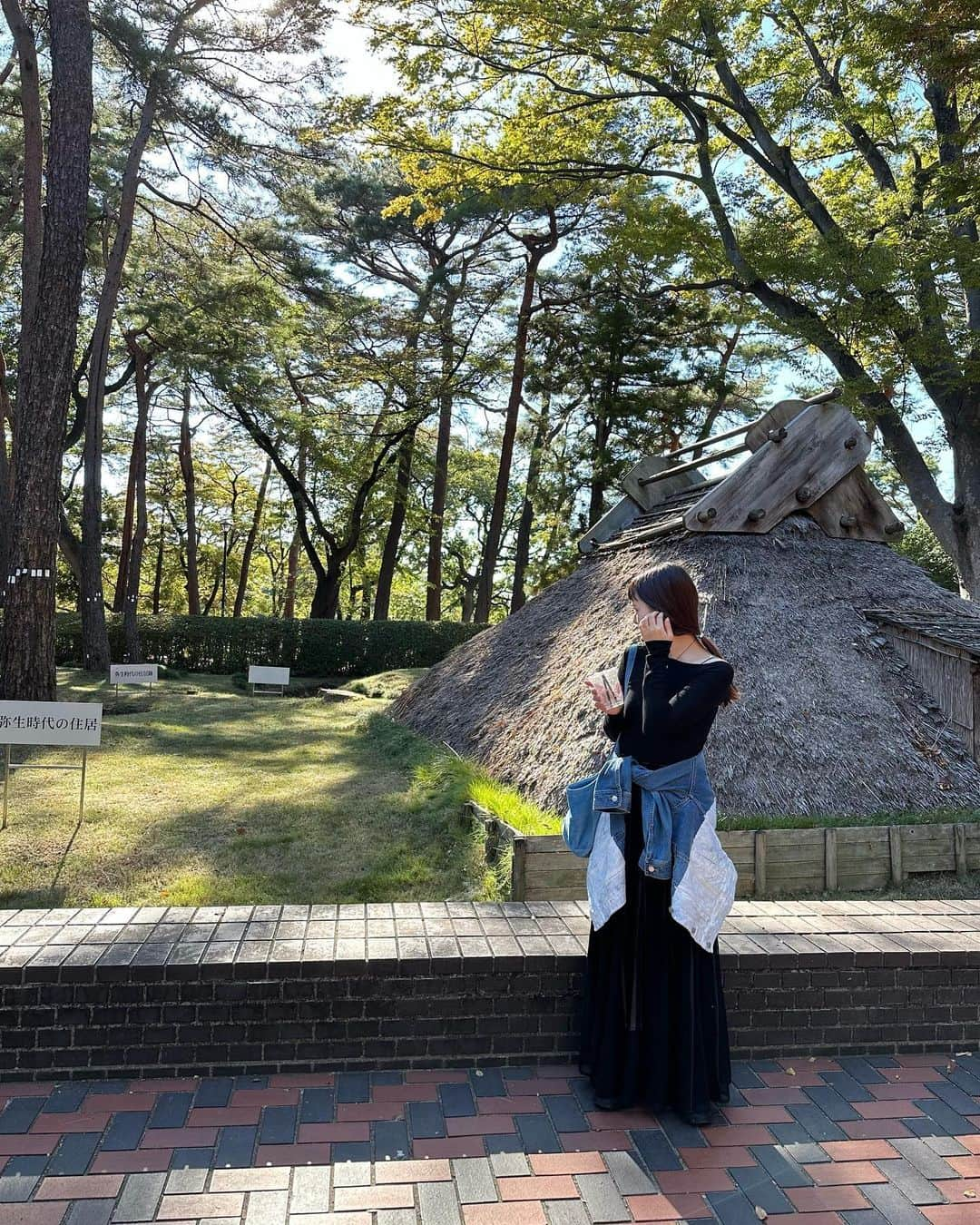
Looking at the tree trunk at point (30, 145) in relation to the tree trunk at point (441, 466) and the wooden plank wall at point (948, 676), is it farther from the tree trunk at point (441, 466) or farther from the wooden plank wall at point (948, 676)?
the tree trunk at point (441, 466)

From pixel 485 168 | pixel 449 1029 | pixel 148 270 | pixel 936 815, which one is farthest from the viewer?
pixel 148 270

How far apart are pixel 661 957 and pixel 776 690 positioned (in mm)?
4081

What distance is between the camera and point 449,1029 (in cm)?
278

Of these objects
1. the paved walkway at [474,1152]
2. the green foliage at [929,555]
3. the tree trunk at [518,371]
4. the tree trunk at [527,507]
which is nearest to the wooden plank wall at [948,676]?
the paved walkway at [474,1152]

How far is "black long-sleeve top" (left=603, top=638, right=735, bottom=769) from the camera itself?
101 inches

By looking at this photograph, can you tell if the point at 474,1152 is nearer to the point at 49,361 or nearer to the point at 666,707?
the point at 666,707

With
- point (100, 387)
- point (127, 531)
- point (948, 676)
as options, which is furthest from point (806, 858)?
point (127, 531)

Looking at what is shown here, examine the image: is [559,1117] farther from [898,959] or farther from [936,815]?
[936,815]

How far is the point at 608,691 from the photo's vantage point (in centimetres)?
271

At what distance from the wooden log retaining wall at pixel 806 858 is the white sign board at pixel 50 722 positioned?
251 centimetres

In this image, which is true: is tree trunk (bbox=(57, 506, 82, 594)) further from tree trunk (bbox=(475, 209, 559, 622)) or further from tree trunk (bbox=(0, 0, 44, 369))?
tree trunk (bbox=(475, 209, 559, 622))

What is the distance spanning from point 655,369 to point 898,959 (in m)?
18.3

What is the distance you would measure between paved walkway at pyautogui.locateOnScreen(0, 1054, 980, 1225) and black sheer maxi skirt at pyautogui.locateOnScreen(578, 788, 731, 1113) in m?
0.09

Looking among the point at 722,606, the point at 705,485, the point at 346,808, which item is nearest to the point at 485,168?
the point at 705,485
